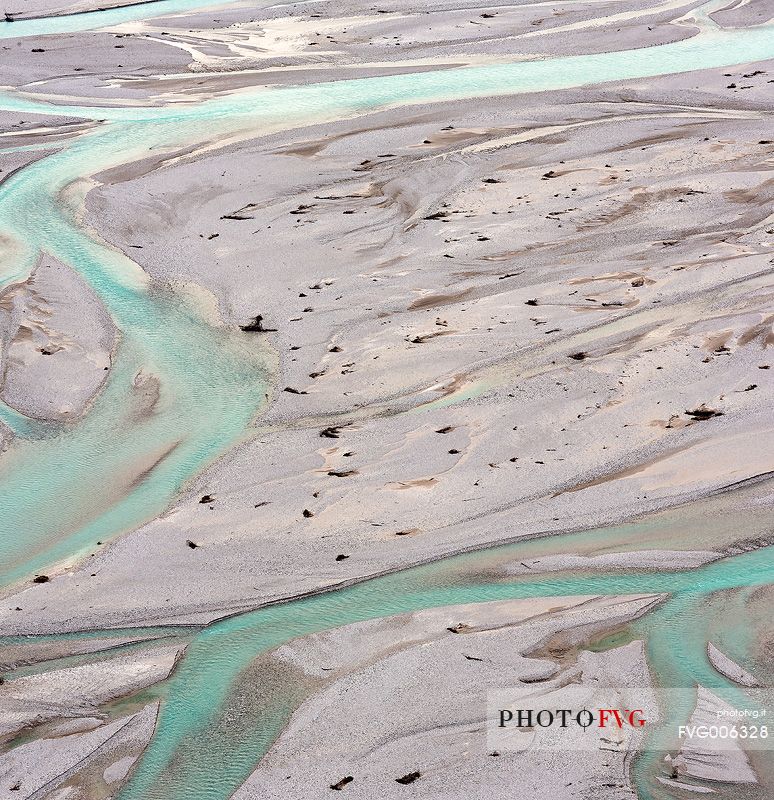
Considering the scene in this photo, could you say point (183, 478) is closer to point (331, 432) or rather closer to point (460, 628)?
point (331, 432)

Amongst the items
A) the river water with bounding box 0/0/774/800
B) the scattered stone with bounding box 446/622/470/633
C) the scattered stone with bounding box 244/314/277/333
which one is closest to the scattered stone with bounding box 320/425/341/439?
the river water with bounding box 0/0/774/800

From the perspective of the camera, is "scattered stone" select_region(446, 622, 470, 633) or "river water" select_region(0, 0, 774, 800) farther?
"scattered stone" select_region(446, 622, 470, 633)

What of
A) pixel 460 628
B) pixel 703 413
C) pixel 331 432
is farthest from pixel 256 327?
pixel 460 628

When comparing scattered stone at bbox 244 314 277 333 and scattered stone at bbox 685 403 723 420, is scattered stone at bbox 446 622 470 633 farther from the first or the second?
scattered stone at bbox 244 314 277 333

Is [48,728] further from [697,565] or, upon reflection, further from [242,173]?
[242,173]

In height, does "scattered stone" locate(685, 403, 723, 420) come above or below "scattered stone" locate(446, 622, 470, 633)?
above

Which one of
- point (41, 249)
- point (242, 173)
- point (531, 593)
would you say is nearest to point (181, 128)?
point (242, 173)

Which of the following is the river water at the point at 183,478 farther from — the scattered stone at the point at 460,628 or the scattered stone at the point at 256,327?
the scattered stone at the point at 460,628

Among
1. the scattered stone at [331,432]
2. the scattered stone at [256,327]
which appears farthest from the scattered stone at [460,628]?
the scattered stone at [256,327]
